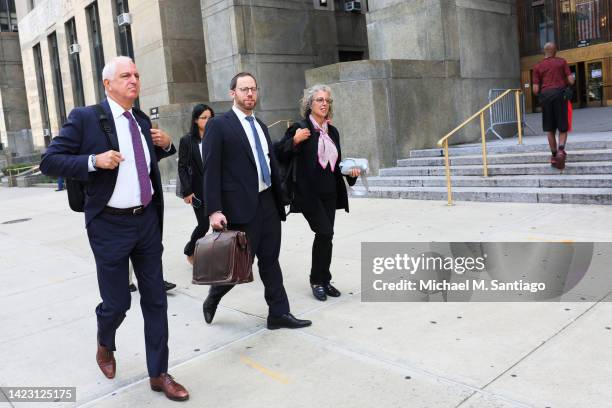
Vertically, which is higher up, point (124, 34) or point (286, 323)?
point (124, 34)

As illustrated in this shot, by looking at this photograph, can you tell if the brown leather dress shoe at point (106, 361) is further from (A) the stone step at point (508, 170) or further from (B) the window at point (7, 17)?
(B) the window at point (7, 17)

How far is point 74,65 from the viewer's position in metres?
30.8

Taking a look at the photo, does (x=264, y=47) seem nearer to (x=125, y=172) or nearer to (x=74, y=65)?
(x=125, y=172)

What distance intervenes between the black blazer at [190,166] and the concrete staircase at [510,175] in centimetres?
494

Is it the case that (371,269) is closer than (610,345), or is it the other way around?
(610,345)

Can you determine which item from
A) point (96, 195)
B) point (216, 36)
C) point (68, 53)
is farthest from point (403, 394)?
point (68, 53)

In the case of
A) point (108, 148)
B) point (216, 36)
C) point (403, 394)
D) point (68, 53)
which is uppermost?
point (68, 53)

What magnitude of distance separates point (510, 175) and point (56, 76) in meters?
31.2

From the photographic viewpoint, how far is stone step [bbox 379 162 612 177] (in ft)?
28.6

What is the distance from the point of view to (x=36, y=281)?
685 cm

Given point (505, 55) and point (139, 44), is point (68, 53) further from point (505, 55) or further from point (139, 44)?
point (505, 55)

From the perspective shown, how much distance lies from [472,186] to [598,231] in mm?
3607

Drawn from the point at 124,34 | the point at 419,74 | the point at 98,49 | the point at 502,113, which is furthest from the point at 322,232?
the point at 98,49

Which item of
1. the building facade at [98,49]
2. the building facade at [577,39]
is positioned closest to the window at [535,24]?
the building facade at [577,39]
